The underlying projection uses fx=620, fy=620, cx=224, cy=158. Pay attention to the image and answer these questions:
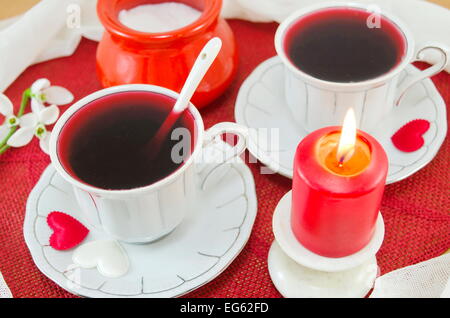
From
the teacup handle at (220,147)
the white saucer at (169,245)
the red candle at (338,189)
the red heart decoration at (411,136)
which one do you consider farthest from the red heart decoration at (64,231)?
the red heart decoration at (411,136)

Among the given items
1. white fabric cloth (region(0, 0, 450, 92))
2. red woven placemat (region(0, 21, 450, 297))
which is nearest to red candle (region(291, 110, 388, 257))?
red woven placemat (region(0, 21, 450, 297))

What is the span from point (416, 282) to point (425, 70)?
36 cm

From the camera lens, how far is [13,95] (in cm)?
112

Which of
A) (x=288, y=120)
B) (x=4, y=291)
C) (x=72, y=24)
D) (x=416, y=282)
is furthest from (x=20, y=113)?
(x=416, y=282)

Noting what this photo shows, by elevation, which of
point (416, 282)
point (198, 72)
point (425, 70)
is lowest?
point (416, 282)

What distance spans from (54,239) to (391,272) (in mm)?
449

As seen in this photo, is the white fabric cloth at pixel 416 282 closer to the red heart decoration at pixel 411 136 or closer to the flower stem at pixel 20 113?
the red heart decoration at pixel 411 136

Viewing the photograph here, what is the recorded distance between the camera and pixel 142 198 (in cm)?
76

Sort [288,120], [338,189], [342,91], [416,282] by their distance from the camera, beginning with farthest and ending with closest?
[288,120] → [342,91] → [416,282] → [338,189]

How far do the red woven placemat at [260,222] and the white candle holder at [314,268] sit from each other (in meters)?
0.03

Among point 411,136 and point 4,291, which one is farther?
point 411,136

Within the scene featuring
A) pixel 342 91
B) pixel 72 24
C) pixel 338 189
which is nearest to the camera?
pixel 338 189

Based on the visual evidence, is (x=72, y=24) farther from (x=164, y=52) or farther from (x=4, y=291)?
(x=4, y=291)

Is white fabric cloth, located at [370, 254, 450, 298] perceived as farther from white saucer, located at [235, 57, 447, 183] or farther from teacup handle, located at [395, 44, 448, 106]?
teacup handle, located at [395, 44, 448, 106]
